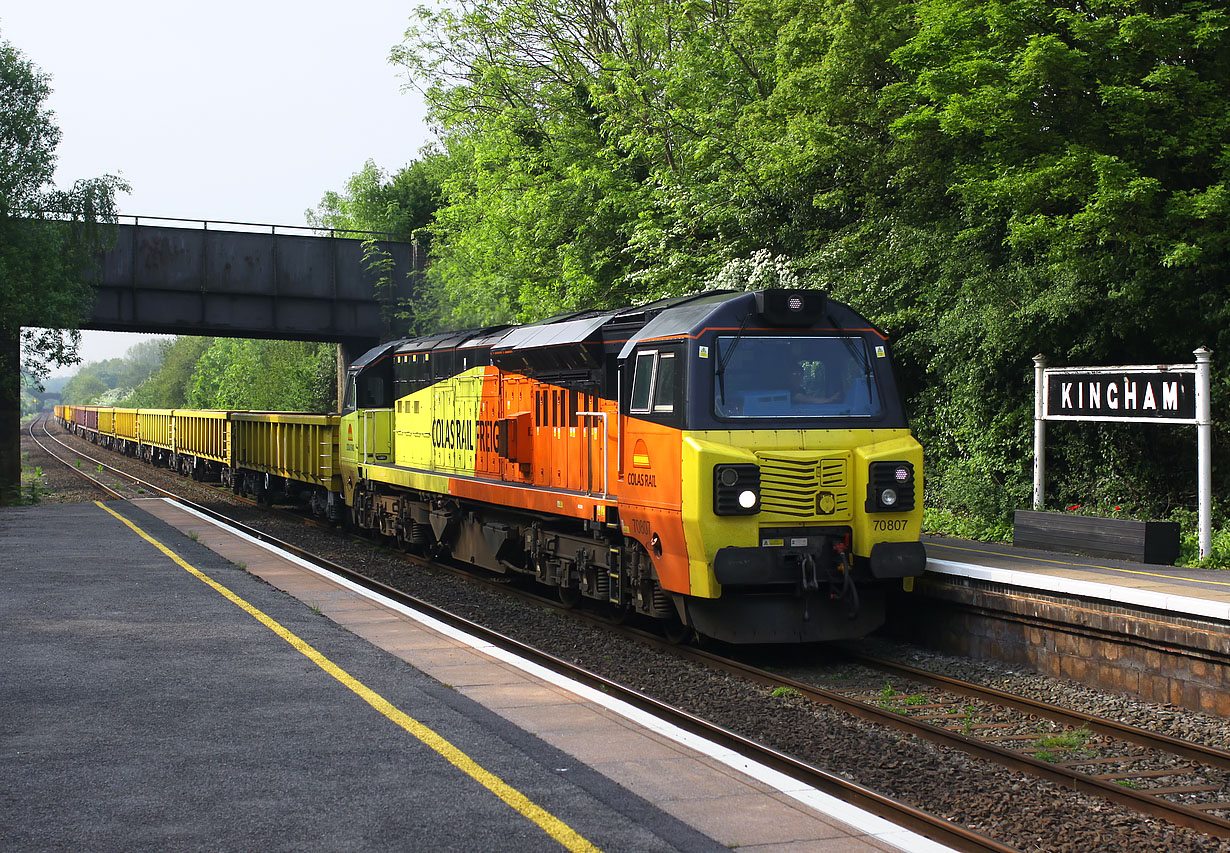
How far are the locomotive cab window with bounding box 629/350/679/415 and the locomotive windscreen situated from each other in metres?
0.44

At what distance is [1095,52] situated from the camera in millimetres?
15727

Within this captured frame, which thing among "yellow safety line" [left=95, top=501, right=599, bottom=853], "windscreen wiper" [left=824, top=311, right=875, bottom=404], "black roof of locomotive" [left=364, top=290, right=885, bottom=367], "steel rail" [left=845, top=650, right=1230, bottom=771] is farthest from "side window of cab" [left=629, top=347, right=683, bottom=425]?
"yellow safety line" [left=95, top=501, right=599, bottom=853]

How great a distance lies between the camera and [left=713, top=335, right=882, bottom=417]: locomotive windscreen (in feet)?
34.4

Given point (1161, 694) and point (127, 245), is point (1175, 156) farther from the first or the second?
point (127, 245)

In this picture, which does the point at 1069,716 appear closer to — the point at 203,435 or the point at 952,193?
the point at 952,193

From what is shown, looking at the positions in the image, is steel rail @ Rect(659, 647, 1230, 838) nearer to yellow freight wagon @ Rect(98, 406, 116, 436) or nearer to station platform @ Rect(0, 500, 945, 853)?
station platform @ Rect(0, 500, 945, 853)

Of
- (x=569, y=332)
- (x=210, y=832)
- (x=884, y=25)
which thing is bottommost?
(x=210, y=832)

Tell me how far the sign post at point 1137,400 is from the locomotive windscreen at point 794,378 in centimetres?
577

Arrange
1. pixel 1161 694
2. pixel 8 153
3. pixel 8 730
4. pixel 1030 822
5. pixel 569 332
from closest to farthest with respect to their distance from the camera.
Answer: pixel 1030 822, pixel 8 730, pixel 1161 694, pixel 569 332, pixel 8 153

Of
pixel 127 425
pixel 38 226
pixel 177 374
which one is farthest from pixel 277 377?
pixel 177 374

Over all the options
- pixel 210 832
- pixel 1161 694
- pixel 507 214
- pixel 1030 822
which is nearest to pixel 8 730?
pixel 210 832

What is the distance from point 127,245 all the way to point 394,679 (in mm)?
31307

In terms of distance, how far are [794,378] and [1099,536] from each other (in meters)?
6.67

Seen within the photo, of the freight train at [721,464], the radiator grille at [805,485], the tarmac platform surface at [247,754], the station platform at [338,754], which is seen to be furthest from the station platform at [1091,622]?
the tarmac platform surface at [247,754]
